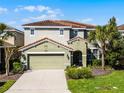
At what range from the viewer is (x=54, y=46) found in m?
42.7

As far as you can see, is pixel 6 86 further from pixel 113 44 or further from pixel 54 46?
pixel 113 44

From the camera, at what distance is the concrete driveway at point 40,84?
26.4m

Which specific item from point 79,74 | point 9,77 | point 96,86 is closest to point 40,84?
point 79,74

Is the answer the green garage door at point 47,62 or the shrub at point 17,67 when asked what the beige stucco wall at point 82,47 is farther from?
the shrub at point 17,67

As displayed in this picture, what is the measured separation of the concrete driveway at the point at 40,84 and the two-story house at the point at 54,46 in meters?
5.82

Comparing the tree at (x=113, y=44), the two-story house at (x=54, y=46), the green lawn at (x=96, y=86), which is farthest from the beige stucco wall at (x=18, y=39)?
the green lawn at (x=96, y=86)

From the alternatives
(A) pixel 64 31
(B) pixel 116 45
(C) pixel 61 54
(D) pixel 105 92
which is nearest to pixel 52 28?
(A) pixel 64 31

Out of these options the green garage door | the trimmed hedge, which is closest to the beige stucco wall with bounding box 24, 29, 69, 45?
the green garage door

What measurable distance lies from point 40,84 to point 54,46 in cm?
1318

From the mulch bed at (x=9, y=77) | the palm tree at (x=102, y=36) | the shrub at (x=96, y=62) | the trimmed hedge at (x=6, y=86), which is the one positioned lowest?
the trimmed hedge at (x=6, y=86)

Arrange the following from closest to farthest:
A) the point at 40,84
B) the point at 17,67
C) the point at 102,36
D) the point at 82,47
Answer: the point at 40,84, the point at 17,67, the point at 102,36, the point at 82,47

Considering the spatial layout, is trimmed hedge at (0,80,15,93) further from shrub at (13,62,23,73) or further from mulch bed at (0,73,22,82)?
shrub at (13,62,23,73)

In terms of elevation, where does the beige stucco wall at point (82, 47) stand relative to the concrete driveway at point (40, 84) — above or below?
above

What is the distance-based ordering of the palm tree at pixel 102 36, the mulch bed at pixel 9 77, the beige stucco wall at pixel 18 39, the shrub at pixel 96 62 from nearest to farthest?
the mulch bed at pixel 9 77
the palm tree at pixel 102 36
the shrub at pixel 96 62
the beige stucco wall at pixel 18 39
